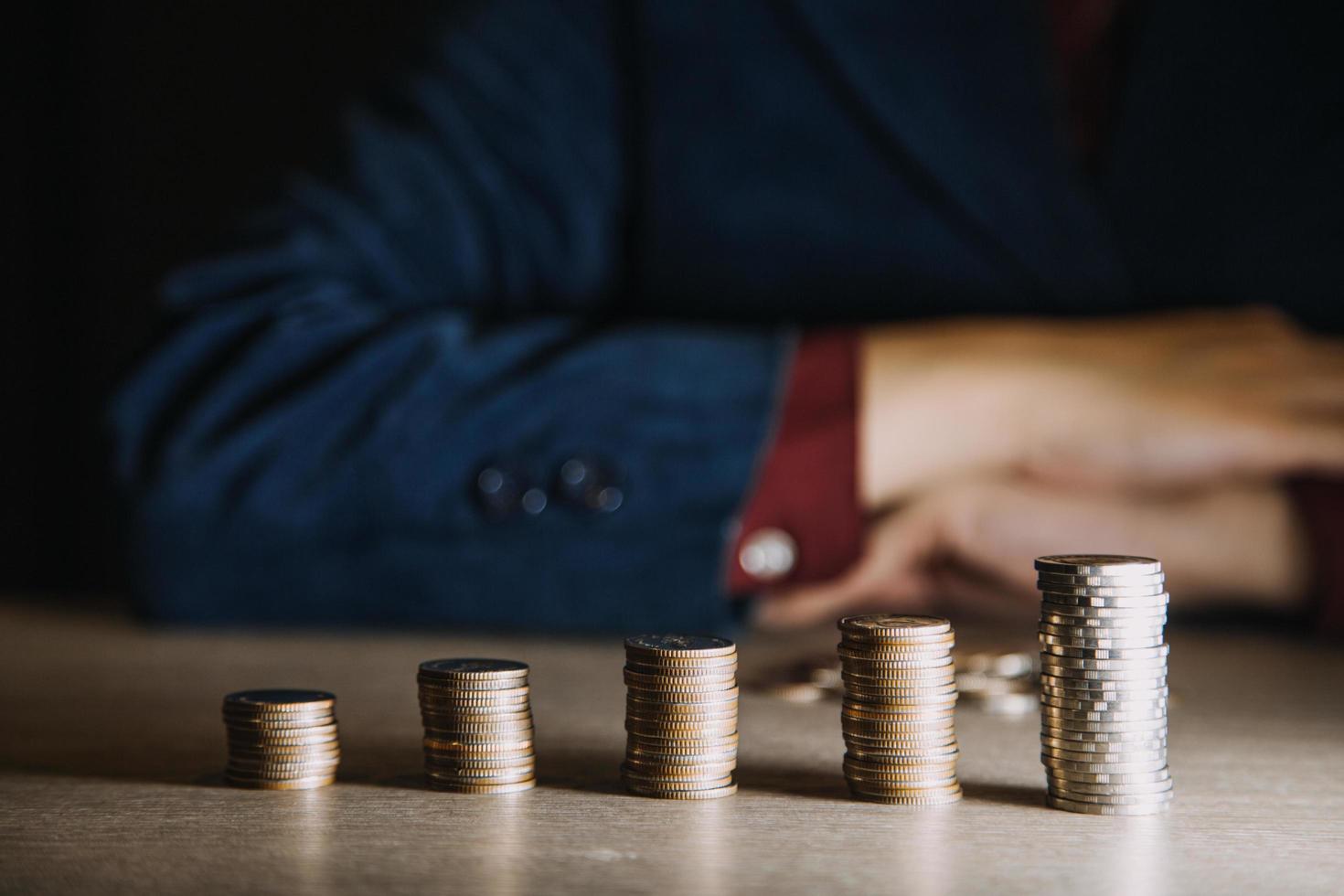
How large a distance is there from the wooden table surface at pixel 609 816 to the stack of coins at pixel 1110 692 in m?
0.02

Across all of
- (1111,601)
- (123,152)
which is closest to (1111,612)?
(1111,601)

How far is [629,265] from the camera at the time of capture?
241 cm

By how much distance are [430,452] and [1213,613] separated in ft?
3.55

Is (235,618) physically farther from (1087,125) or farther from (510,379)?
(1087,125)

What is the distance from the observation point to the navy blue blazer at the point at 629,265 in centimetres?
171

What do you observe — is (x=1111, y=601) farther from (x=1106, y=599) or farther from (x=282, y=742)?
(x=282, y=742)

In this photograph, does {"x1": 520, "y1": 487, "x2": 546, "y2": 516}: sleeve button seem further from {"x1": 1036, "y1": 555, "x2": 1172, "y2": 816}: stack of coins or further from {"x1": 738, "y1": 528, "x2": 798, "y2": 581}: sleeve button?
{"x1": 1036, "y1": 555, "x2": 1172, "y2": 816}: stack of coins

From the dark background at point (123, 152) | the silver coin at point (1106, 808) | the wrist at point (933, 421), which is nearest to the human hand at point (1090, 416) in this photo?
the wrist at point (933, 421)

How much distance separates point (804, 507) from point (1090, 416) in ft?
1.26

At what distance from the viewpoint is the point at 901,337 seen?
185 cm

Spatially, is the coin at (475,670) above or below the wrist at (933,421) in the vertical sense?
below

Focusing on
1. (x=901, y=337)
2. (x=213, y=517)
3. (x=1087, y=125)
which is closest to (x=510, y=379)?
(x=213, y=517)

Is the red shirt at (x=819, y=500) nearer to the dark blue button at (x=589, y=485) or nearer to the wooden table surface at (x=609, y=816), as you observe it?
the dark blue button at (x=589, y=485)

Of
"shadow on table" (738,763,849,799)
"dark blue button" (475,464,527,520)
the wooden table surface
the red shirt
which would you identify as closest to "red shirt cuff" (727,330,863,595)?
the red shirt
